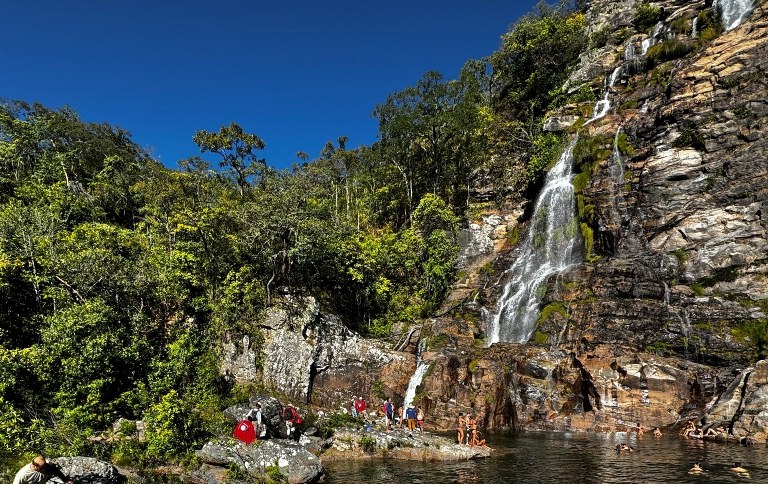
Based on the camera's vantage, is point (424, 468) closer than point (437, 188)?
Yes

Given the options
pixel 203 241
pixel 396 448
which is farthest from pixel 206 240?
pixel 396 448

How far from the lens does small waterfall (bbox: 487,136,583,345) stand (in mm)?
37750

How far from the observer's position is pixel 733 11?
157 ft

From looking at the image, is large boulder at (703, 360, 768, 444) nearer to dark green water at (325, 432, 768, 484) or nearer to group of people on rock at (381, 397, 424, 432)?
dark green water at (325, 432, 768, 484)

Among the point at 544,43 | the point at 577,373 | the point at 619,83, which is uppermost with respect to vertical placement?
the point at 544,43

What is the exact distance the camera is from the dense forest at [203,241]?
77.2ft

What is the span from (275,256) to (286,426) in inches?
688

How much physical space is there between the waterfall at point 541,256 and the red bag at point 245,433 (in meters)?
23.4

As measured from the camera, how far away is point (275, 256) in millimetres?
36719

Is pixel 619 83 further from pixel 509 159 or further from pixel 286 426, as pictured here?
pixel 286 426

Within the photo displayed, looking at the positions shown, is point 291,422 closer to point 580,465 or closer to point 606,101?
point 580,465

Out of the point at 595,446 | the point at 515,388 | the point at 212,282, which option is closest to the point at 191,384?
the point at 212,282

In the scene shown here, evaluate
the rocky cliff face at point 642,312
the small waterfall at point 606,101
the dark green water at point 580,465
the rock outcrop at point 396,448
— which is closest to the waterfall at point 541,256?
the rocky cliff face at point 642,312

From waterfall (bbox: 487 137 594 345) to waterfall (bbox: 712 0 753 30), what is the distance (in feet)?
65.2
